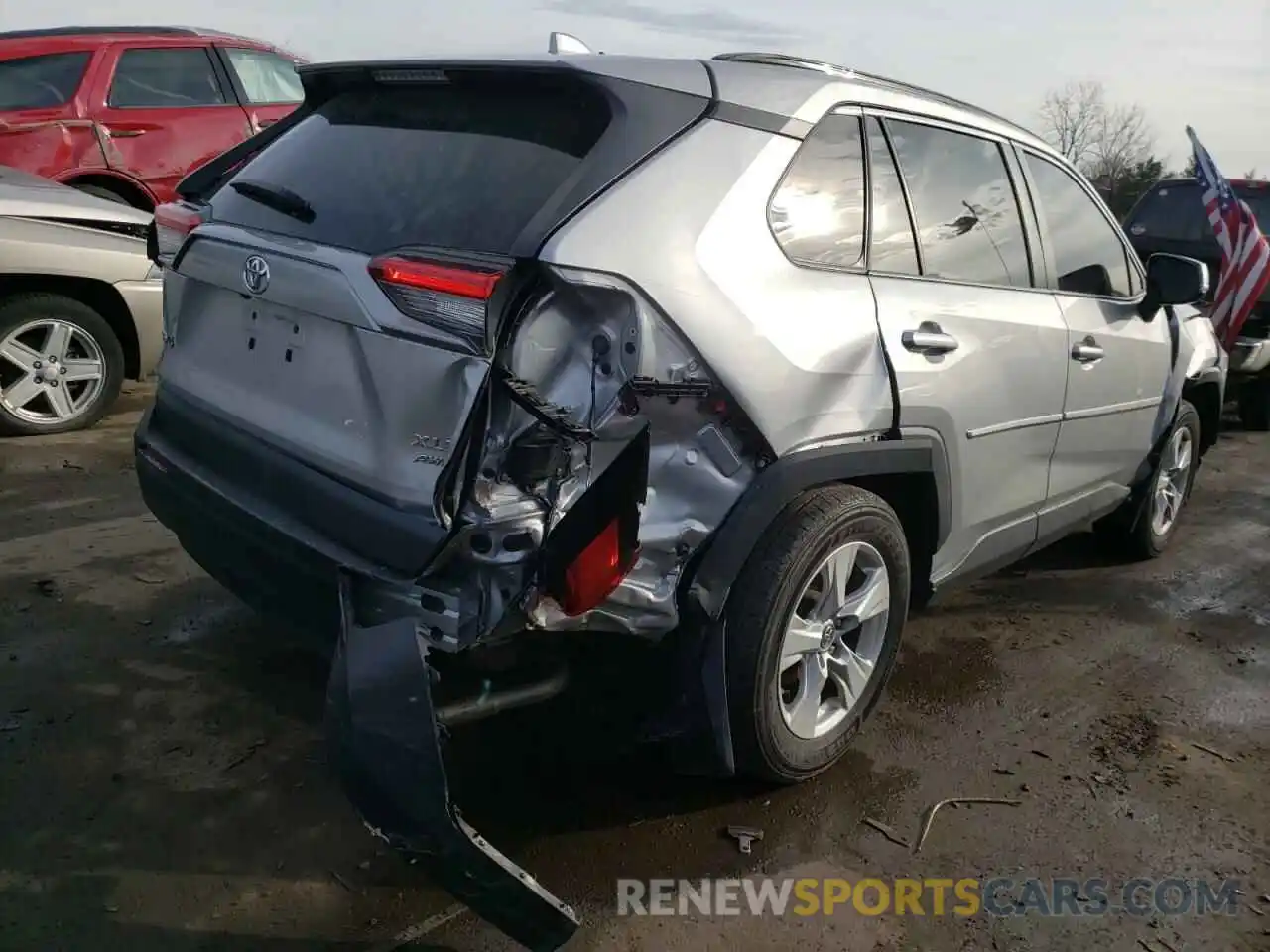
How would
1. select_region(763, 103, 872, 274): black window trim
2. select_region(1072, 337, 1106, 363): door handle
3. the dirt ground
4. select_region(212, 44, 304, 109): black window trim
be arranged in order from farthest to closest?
select_region(212, 44, 304, 109): black window trim < select_region(1072, 337, 1106, 363): door handle < select_region(763, 103, 872, 274): black window trim < the dirt ground

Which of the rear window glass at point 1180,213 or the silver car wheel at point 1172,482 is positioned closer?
the silver car wheel at point 1172,482

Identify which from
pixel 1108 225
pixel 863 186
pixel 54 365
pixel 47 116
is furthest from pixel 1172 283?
pixel 47 116

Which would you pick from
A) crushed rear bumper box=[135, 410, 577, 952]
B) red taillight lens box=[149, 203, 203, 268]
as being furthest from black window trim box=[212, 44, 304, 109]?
crushed rear bumper box=[135, 410, 577, 952]

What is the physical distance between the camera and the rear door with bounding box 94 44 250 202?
7.91 m

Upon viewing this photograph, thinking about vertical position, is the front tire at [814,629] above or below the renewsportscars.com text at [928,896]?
above

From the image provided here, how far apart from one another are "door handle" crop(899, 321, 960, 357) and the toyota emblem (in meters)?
1.65

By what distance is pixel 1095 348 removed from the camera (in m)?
3.91

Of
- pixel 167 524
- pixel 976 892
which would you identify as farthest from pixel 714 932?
pixel 167 524

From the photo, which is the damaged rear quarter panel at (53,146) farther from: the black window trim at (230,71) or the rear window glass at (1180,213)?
the rear window glass at (1180,213)

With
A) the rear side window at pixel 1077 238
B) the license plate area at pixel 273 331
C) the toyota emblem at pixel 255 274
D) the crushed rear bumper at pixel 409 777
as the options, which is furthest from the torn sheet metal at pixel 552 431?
the rear side window at pixel 1077 238

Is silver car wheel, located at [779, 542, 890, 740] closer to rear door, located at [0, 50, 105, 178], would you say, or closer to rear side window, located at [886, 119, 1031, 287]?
rear side window, located at [886, 119, 1031, 287]

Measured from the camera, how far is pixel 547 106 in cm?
257

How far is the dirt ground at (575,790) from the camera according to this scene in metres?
2.46

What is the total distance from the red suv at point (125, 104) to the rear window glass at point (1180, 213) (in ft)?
24.3
